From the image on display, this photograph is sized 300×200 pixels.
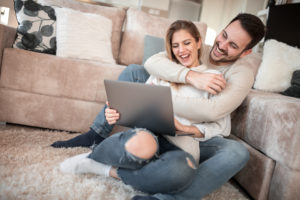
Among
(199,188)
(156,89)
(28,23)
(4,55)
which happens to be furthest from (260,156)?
(28,23)

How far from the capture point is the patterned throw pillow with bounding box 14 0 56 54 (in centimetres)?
160

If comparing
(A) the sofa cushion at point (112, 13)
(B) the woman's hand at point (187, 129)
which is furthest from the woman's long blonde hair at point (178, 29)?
(A) the sofa cushion at point (112, 13)

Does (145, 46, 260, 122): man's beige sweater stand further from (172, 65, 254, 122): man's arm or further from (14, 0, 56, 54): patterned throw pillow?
(14, 0, 56, 54): patterned throw pillow

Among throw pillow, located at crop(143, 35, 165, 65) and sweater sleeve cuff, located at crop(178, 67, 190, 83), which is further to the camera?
throw pillow, located at crop(143, 35, 165, 65)

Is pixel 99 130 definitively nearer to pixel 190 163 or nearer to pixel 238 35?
pixel 190 163

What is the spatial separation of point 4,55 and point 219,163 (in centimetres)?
138

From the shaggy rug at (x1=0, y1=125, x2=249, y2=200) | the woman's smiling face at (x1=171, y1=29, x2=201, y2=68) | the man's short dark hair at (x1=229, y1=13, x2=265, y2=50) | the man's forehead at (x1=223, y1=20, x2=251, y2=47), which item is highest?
the man's short dark hair at (x1=229, y1=13, x2=265, y2=50)

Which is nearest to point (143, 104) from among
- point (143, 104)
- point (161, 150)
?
point (143, 104)

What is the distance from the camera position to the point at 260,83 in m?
1.73

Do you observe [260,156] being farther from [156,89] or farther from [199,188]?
[156,89]

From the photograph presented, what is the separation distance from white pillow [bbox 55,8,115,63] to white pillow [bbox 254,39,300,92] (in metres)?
1.13

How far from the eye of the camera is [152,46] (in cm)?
184

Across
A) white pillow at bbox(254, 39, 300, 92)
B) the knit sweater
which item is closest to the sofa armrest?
the knit sweater

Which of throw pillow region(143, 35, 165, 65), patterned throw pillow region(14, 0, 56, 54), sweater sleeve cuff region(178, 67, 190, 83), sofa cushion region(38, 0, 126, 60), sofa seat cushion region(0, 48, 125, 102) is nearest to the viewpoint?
sweater sleeve cuff region(178, 67, 190, 83)
